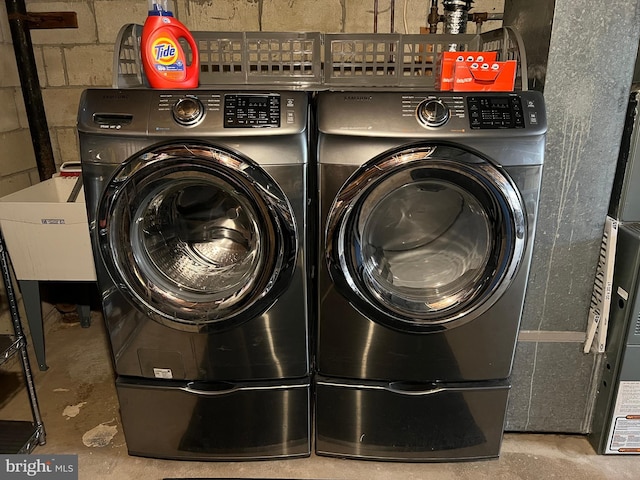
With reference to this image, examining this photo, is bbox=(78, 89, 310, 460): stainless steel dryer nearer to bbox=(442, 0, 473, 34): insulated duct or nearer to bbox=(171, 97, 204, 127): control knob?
bbox=(171, 97, 204, 127): control knob

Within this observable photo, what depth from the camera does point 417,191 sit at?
56.9 inches

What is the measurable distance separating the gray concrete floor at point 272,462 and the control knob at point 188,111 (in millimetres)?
1161

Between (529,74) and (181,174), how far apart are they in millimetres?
1116

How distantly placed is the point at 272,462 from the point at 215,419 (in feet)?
0.88

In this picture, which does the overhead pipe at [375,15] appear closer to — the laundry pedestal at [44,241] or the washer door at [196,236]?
the washer door at [196,236]

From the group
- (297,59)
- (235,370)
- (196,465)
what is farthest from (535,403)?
(297,59)

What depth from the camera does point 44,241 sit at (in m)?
1.97

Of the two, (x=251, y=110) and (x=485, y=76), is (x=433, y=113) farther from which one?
(x=251, y=110)

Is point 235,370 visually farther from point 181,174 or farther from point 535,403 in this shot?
point 535,403

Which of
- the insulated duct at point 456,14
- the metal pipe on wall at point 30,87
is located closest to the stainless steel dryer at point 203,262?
the insulated duct at point 456,14

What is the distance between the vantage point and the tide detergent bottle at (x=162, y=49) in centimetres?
146

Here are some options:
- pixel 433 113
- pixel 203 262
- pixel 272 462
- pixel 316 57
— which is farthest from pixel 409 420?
pixel 316 57

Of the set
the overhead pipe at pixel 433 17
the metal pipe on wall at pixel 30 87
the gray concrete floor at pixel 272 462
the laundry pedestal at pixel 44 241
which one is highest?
the overhead pipe at pixel 433 17

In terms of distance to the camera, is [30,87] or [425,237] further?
[30,87]
